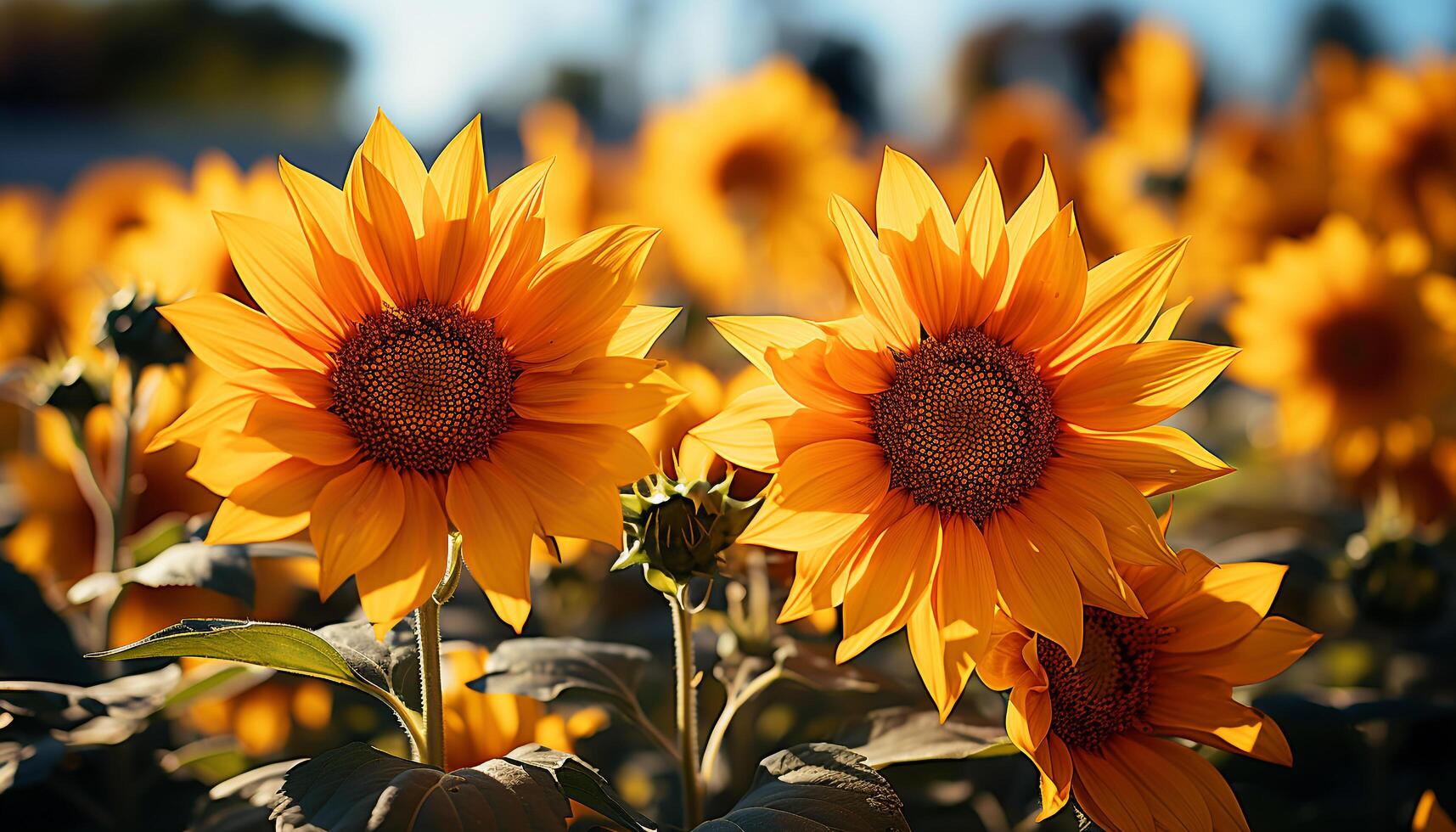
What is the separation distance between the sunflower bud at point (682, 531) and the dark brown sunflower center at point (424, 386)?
0.14 meters

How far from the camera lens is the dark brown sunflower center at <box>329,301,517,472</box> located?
906mm

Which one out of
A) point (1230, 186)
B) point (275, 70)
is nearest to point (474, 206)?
point (1230, 186)

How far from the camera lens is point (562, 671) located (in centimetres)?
105

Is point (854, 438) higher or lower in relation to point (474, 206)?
lower

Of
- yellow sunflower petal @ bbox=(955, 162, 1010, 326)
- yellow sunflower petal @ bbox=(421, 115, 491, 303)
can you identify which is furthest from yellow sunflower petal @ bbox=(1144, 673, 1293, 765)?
yellow sunflower petal @ bbox=(421, 115, 491, 303)

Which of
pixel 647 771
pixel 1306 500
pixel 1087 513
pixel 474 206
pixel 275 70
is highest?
pixel 275 70

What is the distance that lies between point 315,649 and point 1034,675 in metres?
0.57

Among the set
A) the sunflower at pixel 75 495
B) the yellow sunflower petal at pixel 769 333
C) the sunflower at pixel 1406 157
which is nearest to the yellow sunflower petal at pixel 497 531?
the yellow sunflower petal at pixel 769 333

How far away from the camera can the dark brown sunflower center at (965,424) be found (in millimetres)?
950

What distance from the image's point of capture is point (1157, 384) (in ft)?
3.01

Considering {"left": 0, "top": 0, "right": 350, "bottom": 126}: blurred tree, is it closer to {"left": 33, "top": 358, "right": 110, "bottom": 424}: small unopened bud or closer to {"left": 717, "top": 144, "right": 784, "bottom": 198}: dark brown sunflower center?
{"left": 717, "top": 144, "right": 784, "bottom": 198}: dark brown sunflower center

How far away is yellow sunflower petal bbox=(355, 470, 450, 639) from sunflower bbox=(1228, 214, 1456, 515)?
1.55 m

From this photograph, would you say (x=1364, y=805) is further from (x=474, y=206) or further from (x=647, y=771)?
(x=474, y=206)

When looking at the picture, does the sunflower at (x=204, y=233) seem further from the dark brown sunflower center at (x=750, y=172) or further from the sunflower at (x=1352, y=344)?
the sunflower at (x=1352, y=344)
